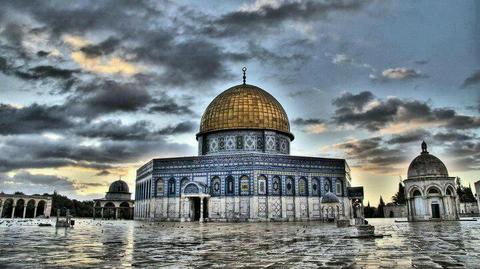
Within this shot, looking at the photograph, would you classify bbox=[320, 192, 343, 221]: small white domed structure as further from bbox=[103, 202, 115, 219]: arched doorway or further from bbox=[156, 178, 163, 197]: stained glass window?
bbox=[103, 202, 115, 219]: arched doorway

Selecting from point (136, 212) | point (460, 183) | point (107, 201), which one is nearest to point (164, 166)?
point (136, 212)

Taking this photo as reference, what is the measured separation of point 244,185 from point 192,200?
5.76 m

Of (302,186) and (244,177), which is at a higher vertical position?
(244,177)

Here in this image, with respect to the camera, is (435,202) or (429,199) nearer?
(435,202)

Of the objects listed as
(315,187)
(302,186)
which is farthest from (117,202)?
(315,187)

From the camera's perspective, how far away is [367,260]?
279 inches

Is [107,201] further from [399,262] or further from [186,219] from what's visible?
[399,262]

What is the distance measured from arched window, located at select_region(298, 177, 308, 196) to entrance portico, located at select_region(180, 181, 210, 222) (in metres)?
9.39

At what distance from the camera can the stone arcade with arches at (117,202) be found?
212ft

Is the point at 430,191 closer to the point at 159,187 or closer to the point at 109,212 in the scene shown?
the point at 159,187

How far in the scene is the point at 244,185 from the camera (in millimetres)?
39719

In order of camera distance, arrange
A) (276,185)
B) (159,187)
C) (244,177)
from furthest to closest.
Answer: (159,187) → (276,185) → (244,177)

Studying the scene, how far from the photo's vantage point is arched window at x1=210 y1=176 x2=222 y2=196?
40.5 meters

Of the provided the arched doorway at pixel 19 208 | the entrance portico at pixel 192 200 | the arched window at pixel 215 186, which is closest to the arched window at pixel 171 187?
the entrance portico at pixel 192 200
